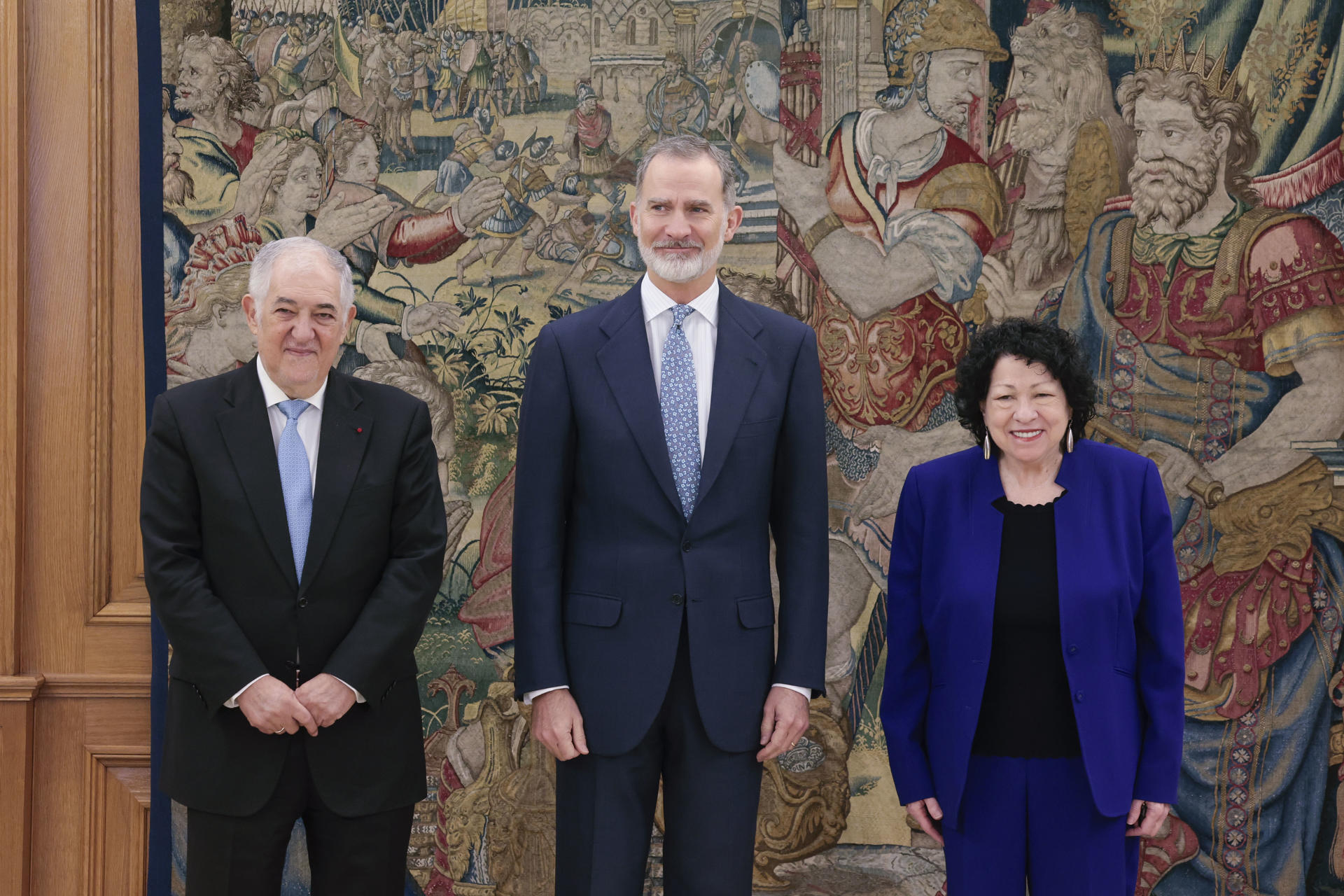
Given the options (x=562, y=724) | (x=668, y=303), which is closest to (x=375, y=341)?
(x=668, y=303)

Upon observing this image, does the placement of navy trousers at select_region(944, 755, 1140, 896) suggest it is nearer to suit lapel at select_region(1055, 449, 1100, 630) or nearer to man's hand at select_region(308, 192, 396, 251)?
suit lapel at select_region(1055, 449, 1100, 630)

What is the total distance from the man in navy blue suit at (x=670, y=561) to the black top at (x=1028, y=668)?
0.35 metres

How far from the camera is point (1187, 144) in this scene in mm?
3182

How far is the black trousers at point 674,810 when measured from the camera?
212 centimetres

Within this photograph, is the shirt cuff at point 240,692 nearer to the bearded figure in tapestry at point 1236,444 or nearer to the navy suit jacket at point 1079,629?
the navy suit jacket at point 1079,629

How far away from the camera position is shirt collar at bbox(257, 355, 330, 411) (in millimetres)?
2291

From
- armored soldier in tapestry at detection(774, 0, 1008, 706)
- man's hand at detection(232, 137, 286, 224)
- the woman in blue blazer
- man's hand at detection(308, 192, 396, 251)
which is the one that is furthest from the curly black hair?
man's hand at detection(232, 137, 286, 224)

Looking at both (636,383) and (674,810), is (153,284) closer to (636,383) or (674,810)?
(636,383)

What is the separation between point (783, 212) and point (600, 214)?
0.55 meters

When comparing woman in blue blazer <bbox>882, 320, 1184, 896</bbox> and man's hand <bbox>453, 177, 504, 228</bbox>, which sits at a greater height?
man's hand <bbox>453, 177, 504, 228</bbox>

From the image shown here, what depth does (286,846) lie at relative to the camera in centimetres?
222

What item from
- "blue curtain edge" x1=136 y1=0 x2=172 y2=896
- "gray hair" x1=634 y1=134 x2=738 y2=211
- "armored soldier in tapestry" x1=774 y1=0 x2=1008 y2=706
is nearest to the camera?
"gray hair" x1=634 y1=134 x2=738 y2=211

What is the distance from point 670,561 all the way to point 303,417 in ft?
2.82

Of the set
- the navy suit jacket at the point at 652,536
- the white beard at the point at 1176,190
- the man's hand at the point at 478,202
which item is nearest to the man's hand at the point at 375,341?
the man's hand at the point at 478,202
